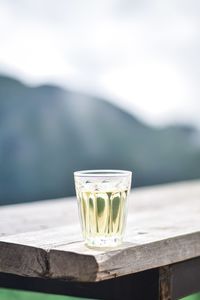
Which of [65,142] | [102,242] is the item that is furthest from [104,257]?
[65,142]

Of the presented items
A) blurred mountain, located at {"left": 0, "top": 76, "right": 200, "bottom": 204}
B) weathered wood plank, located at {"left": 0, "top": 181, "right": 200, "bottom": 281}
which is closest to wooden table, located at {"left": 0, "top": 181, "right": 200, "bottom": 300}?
weathered wood plank, located at {"left": 0, "top": 181, "right": 200, "bottom": 281}

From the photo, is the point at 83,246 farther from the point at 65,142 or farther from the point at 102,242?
the point at 65,142

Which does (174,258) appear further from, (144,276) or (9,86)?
(9,86)

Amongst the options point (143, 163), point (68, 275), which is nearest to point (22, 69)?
point (143, 163)

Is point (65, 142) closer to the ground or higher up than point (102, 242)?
higher up

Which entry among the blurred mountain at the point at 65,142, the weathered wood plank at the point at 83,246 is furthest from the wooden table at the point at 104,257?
the blurred mountain at the point at 65,142

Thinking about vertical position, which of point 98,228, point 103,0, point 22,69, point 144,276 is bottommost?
point 144,276

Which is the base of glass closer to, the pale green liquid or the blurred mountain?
the pale green liquid
